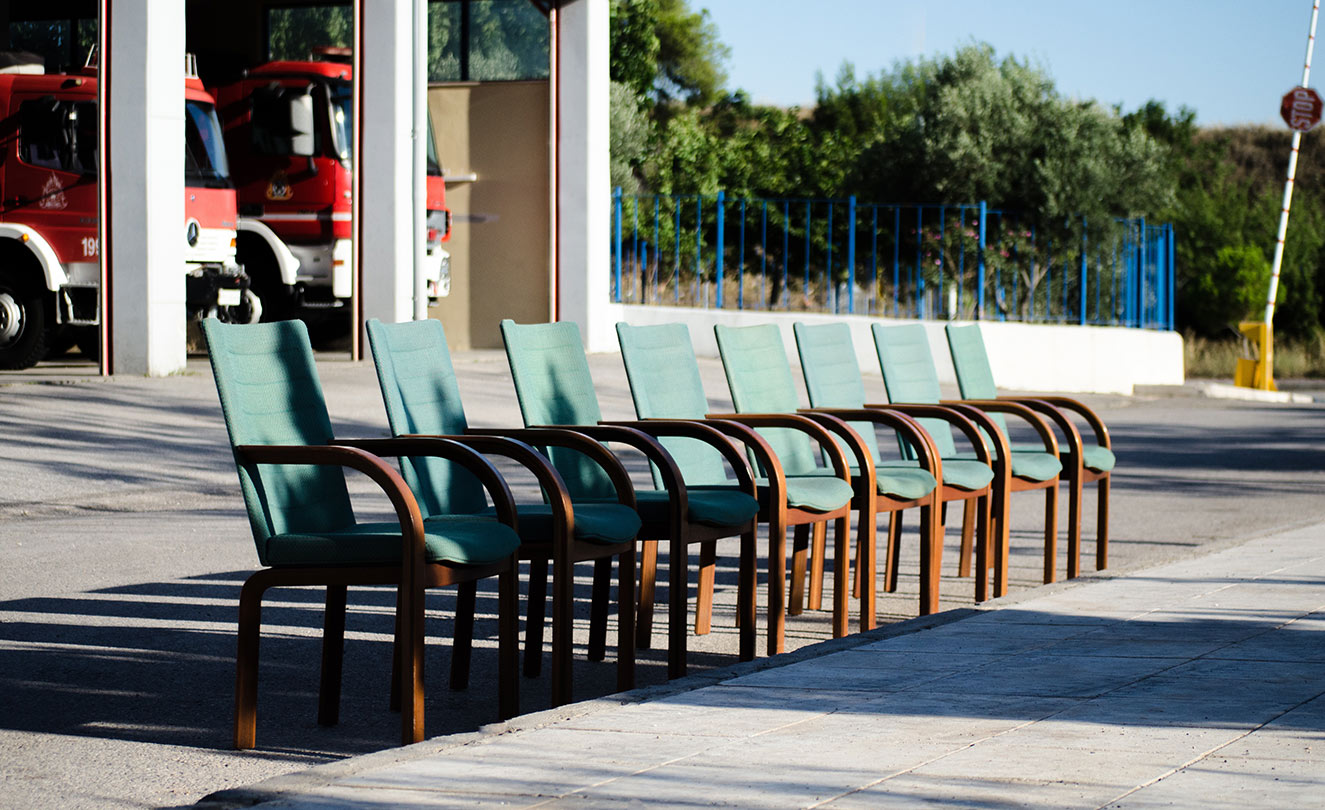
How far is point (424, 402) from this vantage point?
219 inches

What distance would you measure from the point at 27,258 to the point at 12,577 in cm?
910

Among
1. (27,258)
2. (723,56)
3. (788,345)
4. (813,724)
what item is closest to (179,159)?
(27,258)

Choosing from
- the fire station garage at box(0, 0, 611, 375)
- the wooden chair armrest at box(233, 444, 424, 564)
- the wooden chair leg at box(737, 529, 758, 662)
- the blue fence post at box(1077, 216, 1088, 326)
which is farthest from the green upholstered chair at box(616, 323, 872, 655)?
the blue fence post at box(1077, 216, 1088, 326)

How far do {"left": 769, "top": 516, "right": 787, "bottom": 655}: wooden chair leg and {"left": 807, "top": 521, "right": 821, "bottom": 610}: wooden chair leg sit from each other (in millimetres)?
1130

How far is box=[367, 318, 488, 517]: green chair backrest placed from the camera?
5.36 m

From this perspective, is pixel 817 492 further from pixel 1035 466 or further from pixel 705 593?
pixel 1035 466

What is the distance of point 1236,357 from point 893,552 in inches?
833

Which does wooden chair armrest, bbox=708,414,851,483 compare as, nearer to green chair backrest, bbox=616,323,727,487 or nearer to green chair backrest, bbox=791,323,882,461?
green chair backrest, bbox=616,323,727,487

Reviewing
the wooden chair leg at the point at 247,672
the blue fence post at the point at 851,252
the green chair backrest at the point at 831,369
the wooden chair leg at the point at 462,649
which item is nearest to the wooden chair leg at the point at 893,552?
the green chair backrest at the point at 831,369

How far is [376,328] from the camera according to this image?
5332mm

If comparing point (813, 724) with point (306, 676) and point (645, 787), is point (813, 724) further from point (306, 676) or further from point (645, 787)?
point (306, 676)

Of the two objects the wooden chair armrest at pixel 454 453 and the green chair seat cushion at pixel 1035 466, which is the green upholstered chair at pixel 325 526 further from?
the green chair seat cushion at pixel 1035 466

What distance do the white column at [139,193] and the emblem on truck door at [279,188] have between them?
10.7 feet

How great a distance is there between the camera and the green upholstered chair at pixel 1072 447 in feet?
24.9
